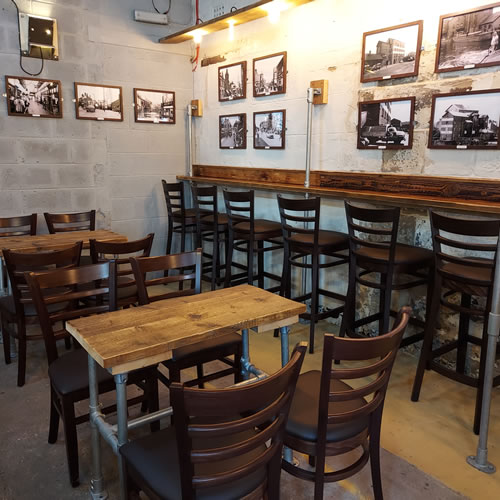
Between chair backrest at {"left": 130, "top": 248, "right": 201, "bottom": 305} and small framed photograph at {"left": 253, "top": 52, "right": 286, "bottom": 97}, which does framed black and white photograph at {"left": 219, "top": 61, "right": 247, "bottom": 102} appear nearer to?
small framed photograph at {"left": 253, "top": 52, "right": 286, "bottom": 97}

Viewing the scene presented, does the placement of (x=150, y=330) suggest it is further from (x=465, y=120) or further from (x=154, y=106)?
(x=154, y=106)

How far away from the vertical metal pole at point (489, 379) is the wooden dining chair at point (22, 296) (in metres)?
2.28

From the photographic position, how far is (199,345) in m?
2.30

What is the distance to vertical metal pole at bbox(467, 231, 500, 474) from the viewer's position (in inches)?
82.0

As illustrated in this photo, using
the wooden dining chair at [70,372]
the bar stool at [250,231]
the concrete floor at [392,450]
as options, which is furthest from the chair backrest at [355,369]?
the bar stool at [250,231]

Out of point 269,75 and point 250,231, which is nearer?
point 250,231

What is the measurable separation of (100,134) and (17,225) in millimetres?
1347

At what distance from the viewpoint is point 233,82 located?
4938mm

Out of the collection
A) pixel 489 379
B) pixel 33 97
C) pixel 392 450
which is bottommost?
pixel 392 450

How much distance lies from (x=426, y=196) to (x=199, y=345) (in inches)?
78.0

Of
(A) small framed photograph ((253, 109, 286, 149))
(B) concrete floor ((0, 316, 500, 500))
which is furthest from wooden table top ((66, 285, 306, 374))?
(A) small framed photograph ((253, 109, 286, 149))

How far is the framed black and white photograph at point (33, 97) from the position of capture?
4.34 meters

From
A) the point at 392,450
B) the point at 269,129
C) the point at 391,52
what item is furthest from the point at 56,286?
the point at 269,129

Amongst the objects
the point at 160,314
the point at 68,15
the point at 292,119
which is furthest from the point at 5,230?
the point at 160,314
